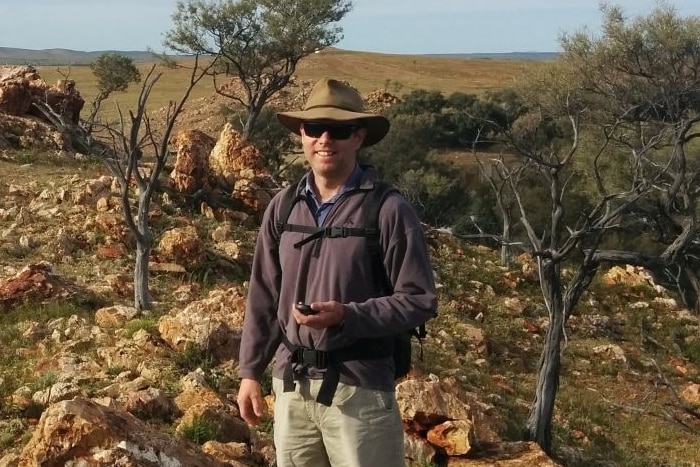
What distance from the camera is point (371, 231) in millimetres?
2500

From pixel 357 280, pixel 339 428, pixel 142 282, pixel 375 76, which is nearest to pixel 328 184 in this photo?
pixel 357 280

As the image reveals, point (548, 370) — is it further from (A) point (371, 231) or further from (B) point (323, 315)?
(B) point (323, 315)

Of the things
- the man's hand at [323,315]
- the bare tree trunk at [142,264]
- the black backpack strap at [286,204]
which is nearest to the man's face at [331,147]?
the black backpack strap at [286,204]

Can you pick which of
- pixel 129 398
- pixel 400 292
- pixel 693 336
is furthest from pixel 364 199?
pixel 693 336

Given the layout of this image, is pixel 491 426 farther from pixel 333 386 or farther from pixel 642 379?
pixel 642 379

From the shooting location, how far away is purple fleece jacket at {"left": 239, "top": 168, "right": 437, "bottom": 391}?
246cm

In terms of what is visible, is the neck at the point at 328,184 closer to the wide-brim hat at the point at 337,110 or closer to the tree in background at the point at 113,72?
the wide-brim hat at the point at 337,110

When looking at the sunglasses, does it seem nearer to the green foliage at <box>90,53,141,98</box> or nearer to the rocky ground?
the rocky ground

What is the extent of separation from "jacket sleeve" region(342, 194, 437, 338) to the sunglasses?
0.30 m

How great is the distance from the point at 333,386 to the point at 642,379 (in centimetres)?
1006

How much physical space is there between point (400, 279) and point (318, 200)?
440mm

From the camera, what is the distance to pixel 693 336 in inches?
531

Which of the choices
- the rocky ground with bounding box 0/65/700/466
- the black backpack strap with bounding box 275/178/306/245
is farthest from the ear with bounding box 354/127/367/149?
the rocky ground with bounding box 0/65/700/466

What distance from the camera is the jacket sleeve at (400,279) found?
244 cm
